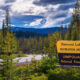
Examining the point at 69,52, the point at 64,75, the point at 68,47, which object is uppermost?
the point at 68,47

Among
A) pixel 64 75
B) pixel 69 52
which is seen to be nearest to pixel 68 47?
pixel 69 52

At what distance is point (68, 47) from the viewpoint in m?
16.3

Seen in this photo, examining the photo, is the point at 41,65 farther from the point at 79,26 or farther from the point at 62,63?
the point at 79,26

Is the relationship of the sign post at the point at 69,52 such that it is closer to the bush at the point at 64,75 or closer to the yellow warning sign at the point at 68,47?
the yellow warning sign at the point at 68,47

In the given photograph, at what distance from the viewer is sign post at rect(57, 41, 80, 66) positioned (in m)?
16.1

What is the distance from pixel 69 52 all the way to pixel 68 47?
64 cm

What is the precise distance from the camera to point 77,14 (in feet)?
76.7

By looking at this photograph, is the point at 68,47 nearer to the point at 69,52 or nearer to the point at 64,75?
the point at 69,52

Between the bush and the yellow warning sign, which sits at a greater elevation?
the yellow warning sign

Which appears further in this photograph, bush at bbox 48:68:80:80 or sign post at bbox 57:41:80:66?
sign post at bbox 57:41:80:66

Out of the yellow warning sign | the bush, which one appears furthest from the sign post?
the bush

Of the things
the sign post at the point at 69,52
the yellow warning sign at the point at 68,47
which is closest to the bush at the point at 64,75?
the sign post at the point at 69,52

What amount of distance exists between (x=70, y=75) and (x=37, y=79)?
3.47 meters

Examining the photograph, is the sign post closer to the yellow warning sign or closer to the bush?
the yellow warning sign
